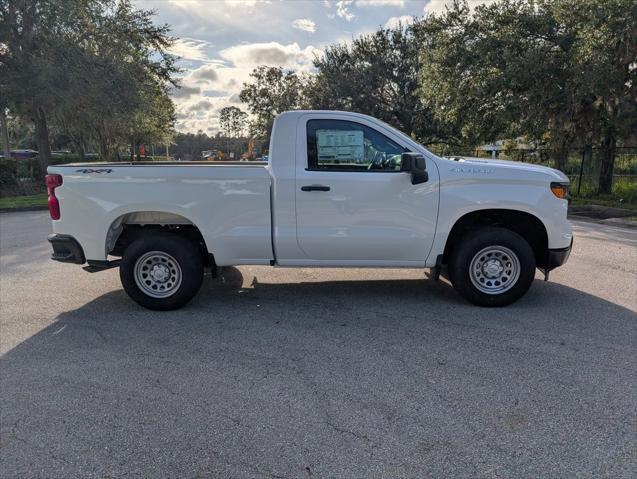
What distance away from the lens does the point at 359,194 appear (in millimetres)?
4824

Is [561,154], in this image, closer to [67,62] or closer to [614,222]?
[614,222]

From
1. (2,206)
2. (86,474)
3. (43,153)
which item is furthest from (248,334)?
(43,153)

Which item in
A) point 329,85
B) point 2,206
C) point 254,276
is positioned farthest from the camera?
point 329,85

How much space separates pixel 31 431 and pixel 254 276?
12.3 feet

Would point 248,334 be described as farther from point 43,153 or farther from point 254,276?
point 43,153

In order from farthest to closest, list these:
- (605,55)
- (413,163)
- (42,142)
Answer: (42,142), (605,55), (413,163)

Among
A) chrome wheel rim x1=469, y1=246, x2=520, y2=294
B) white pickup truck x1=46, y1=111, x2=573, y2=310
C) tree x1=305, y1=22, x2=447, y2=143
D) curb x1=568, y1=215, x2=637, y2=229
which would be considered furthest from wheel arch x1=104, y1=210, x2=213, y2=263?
tree x1=305, y1=22, x2=447, y2=143

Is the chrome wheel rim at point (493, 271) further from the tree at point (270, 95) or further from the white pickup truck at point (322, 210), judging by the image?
the tree at point (270, 95)

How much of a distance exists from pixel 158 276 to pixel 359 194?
2377 mm

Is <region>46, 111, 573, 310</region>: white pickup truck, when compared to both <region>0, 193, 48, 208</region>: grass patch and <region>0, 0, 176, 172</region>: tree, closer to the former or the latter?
<region>0, 193, 48, 208</region>: grass patch

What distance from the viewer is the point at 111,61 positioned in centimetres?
1962

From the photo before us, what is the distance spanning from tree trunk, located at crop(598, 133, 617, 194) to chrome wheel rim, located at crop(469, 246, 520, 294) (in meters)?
14.6

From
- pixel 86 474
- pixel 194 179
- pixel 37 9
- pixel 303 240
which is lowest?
pixel 86 474

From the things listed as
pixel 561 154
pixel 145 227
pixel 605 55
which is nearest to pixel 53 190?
pixel 145 227
